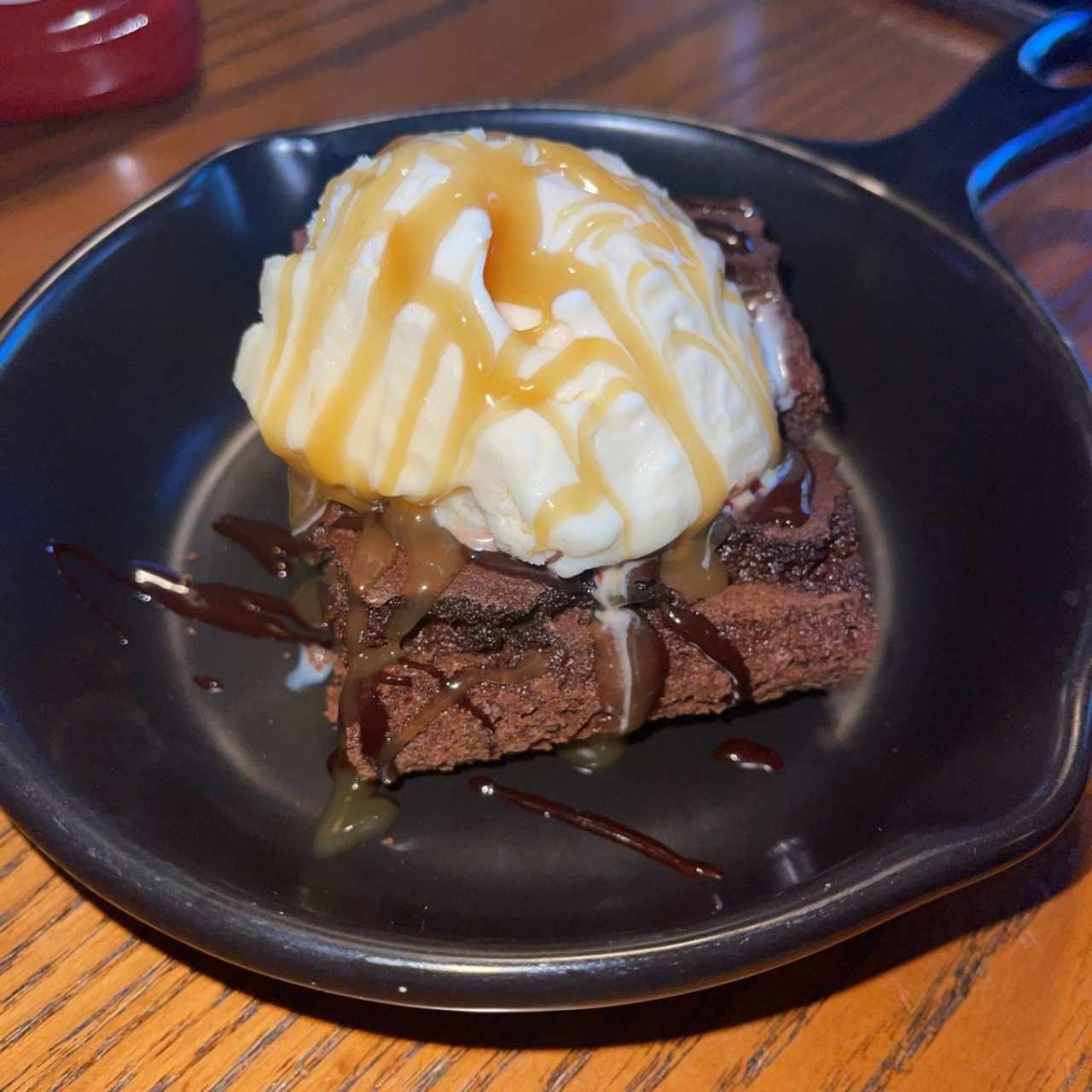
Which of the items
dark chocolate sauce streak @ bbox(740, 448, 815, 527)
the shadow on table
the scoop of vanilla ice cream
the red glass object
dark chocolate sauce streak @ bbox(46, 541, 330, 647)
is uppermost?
the red glass object

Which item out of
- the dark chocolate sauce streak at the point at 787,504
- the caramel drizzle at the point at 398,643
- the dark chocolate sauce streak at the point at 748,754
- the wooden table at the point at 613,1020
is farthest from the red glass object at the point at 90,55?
the dark chocolate sauce streak at the point at 748,754

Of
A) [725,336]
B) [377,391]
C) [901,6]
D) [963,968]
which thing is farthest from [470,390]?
[901,6]

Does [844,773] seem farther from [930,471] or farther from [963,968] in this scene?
[930,471]

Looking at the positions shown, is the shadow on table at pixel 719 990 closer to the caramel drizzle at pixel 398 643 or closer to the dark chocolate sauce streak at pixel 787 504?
the caramel drizzle at pixel 398 643

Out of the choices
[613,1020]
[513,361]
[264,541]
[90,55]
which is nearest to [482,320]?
[513,361]

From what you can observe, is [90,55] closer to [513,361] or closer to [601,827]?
[513,361]

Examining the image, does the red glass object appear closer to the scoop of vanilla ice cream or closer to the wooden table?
the scoop of vanilla ice cream

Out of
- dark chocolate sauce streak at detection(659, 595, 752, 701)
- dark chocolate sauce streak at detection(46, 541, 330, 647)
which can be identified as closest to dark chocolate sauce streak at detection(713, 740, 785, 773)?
dark chocolate sauce streak at detection(659, 595, 752, 701)
